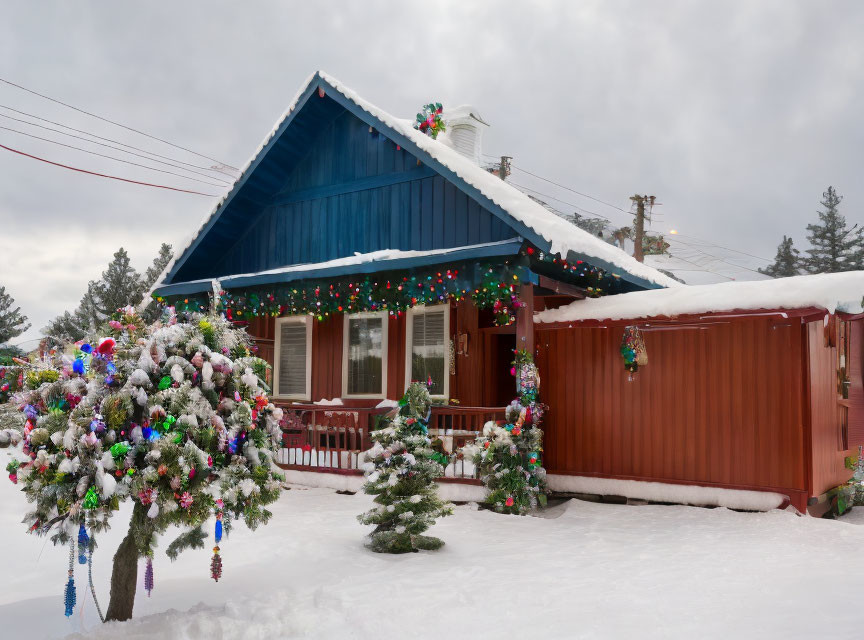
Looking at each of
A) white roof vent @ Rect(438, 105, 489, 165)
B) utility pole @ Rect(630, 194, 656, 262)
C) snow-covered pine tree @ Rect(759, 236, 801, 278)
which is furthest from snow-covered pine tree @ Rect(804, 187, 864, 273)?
white roof vent @ Rect(438, 105, 489, 165)

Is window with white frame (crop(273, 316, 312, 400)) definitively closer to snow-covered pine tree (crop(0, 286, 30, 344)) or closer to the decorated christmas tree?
the decorated christmas tree

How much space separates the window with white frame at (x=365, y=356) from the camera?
1275cm

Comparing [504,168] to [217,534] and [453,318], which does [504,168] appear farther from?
[217,534]

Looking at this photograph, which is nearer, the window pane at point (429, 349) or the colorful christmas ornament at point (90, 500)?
the colorful christmas ornament at point (90, 500)

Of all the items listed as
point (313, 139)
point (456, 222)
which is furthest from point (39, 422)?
point (313, 139)

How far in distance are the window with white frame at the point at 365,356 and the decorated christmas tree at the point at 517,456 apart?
3721 mm

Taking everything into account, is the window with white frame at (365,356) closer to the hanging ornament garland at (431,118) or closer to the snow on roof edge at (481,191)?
the snow on roof edge at (481,191)

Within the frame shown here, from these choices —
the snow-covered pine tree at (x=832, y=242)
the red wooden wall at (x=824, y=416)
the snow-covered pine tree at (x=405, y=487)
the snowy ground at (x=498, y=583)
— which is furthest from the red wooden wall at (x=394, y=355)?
the snow-covered pine tree at (x=832, y=242)

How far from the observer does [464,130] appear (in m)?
17.5

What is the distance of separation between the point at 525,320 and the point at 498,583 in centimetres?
443

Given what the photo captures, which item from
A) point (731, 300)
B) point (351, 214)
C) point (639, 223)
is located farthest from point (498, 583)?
point (639, 223)

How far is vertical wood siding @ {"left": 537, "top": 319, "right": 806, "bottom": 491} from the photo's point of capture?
29.0 ft

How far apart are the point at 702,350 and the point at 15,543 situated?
871 cm

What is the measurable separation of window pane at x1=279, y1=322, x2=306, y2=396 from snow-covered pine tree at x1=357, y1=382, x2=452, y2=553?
661cm
